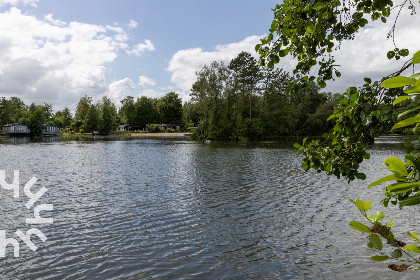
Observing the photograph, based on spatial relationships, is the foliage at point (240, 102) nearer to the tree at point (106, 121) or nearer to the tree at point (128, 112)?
the tree at point (106, 121)

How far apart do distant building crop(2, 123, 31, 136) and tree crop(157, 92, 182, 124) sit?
6092 centimetres

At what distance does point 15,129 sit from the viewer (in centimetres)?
11475

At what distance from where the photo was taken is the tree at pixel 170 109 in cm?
15488

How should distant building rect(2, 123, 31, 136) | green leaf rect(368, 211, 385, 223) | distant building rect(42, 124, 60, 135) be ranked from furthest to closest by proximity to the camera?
distant building rect(42, 124, 60, 135) < distant building rect(2, 123, 31, 136) < green leaf rect(368, 211, 385, 223)

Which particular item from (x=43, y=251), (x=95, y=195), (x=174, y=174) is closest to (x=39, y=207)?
(x=95, y=195)

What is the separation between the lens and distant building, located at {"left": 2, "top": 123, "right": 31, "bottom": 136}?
4493 inches

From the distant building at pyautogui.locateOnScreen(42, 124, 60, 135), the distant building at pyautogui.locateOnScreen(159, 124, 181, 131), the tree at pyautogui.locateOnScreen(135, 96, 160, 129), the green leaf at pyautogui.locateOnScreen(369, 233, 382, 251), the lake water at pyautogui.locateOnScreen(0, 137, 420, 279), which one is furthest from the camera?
the tree at pyautogui.locateOnScreen(135, 96, 160, 129)

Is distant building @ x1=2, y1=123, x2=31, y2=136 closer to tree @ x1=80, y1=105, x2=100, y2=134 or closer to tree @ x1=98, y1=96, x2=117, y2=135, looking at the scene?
tree @ x1=80, y1=105, x2=100, y2=134

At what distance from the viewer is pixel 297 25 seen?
3.50 meters

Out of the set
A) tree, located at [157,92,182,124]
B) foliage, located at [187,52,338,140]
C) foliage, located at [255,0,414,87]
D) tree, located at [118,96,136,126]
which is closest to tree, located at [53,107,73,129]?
tree, located at [118,96,136,126]

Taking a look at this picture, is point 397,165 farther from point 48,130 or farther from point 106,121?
point 48,130

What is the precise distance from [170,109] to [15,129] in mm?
67901

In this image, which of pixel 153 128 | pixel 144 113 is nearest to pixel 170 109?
pixel 144 113

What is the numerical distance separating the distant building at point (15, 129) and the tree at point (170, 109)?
60916mm
